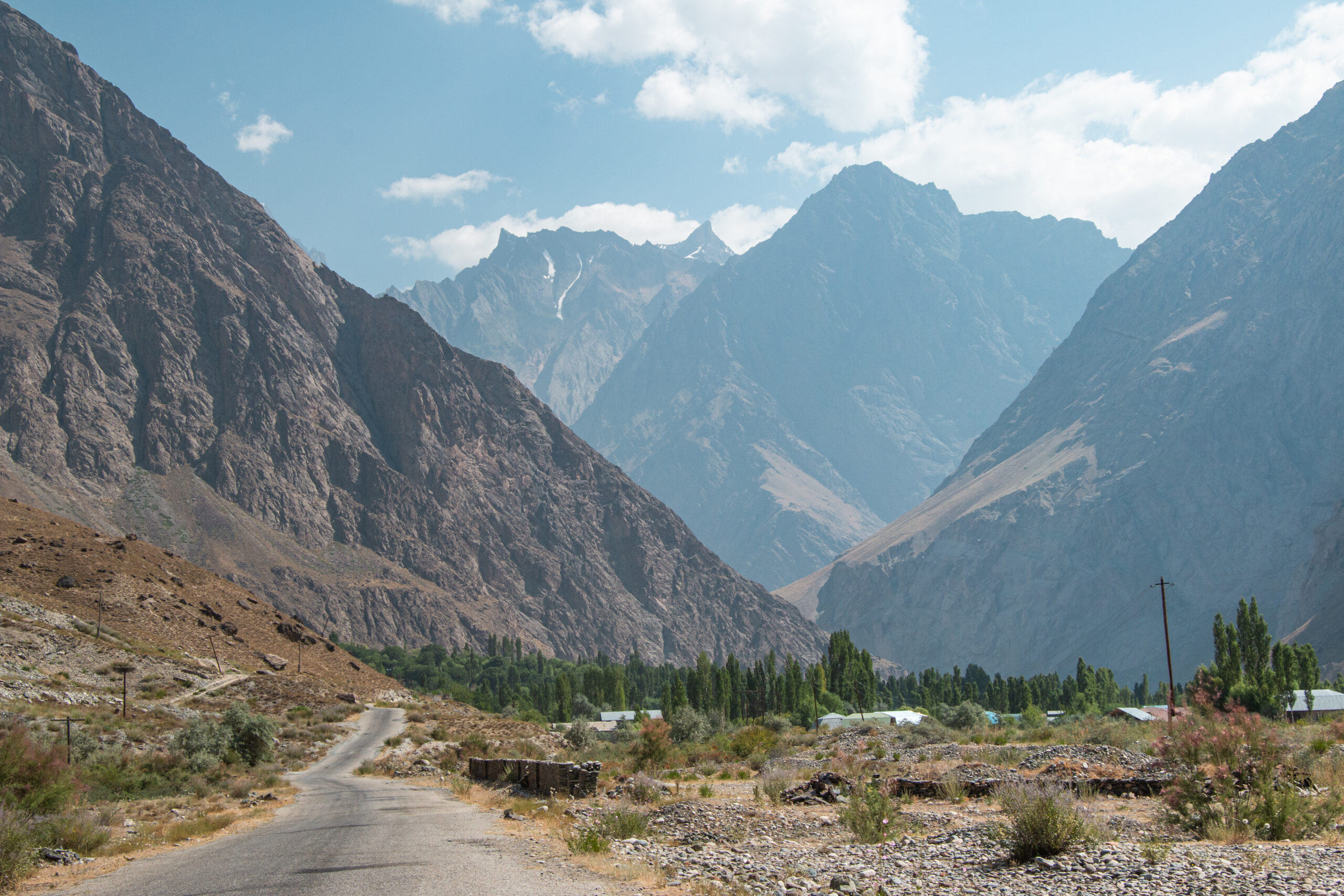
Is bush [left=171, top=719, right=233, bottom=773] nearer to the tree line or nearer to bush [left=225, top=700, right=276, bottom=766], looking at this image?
bush [left=225, top=700, right=276, bottom=766]

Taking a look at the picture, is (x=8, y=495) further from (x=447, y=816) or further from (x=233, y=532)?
(x=447, y=816)

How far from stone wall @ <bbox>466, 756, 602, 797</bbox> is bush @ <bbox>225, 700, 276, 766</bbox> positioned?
15.9 m

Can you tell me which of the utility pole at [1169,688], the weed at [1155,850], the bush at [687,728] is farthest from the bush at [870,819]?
the bush at [687,728]

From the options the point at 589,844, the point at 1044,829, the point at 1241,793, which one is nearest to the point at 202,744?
the point at 589,844

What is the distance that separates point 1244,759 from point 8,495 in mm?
146764

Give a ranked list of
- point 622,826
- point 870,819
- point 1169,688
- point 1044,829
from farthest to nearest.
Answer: point 1169,688 < point 622,826 < point 870,819 < point 1044,829

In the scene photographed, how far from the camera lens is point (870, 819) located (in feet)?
56.6

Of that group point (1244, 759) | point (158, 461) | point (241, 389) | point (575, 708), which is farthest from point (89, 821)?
point (241, 389)

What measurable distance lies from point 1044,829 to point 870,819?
370 centimetres

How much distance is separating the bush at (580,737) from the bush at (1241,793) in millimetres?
36402

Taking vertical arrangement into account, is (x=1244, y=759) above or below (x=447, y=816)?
above

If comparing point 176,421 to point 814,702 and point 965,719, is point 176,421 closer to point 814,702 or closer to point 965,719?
point 814,702

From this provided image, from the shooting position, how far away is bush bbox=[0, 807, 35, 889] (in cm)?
1406

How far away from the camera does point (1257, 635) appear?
94.9 m
